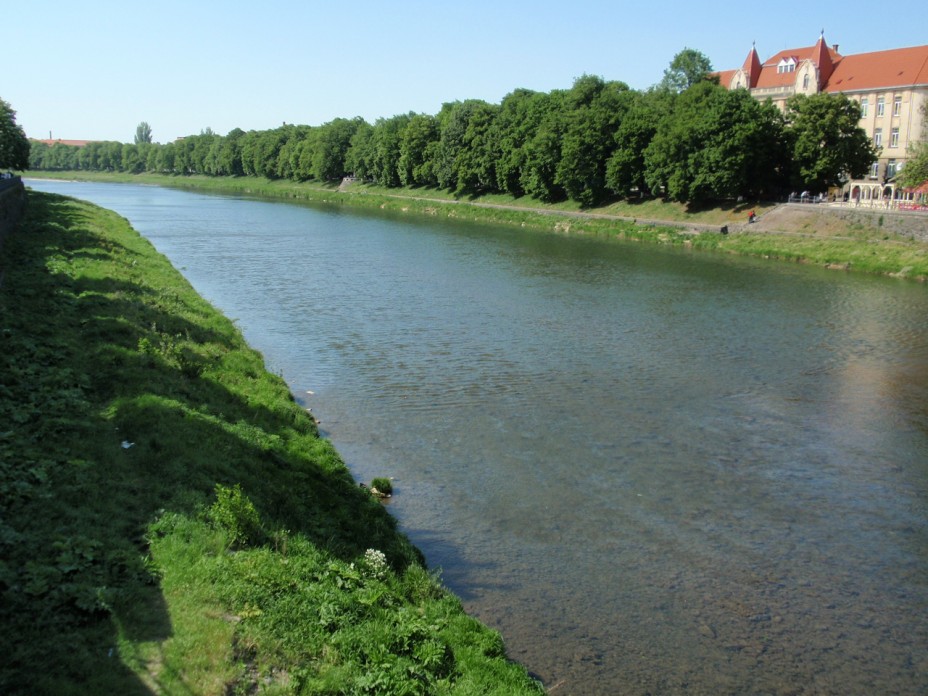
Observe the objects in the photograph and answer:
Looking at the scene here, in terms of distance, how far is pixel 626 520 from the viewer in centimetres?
1302

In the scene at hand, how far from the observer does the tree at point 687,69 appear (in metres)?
102

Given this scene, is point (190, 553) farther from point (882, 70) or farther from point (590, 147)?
point (882, 70)

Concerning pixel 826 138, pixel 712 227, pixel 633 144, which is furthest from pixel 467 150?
pixel 826 138

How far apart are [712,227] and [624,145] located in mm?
15604

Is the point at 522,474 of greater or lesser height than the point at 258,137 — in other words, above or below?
Answer: below

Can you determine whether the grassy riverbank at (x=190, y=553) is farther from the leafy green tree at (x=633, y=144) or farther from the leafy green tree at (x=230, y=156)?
the leafy green tree at (x=230, y=156)

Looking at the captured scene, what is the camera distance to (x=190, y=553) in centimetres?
861

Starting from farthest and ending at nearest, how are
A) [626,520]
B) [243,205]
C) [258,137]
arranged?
1. [258,137]
2. [243,205]
3. [626,520]

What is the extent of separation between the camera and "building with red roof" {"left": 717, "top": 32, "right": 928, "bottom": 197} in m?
81.9

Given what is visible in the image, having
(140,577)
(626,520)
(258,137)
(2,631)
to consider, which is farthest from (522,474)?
(258,137)

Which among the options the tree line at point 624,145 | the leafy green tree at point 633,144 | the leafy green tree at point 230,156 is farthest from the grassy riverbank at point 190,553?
the leafy green tree at point 230,156

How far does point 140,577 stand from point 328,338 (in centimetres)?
1730

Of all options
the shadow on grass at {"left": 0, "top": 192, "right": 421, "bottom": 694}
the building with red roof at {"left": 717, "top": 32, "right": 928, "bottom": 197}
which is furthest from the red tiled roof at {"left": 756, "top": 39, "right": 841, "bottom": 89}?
the shadow on grass at {"left": 0, "top": 192, "right": 421, "bottom": 694}

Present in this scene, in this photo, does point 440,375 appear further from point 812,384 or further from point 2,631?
point 2,631
